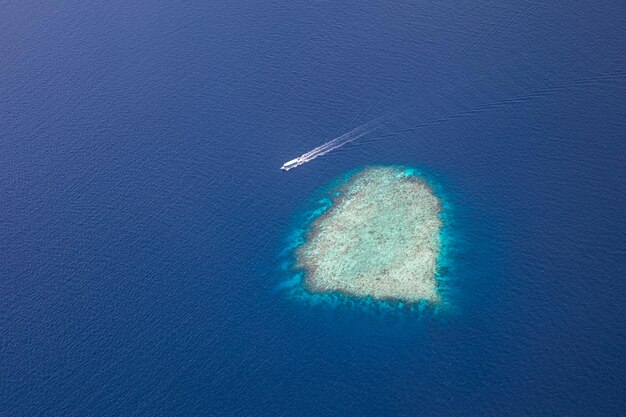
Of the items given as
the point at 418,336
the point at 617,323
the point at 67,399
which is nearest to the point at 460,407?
the point at 418,336

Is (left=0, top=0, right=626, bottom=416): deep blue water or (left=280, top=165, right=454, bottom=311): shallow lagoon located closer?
(left=0, top=0, right=626, bottom=416): deep blue water

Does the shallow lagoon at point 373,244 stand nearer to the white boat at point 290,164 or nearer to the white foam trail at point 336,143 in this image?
the white foam trail at point 336,143

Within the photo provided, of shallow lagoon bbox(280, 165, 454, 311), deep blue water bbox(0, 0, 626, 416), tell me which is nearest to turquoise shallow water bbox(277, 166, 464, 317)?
shallow lagoon bbox(280, 165, 454, 311)

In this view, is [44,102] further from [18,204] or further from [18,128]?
[18,204]

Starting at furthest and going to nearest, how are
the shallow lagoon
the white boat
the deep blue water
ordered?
the white boat → the shallow lagoon → the deep blue water

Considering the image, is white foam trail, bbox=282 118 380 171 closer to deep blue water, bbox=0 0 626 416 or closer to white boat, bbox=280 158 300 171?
white boat, bbox=280 158 300 171
